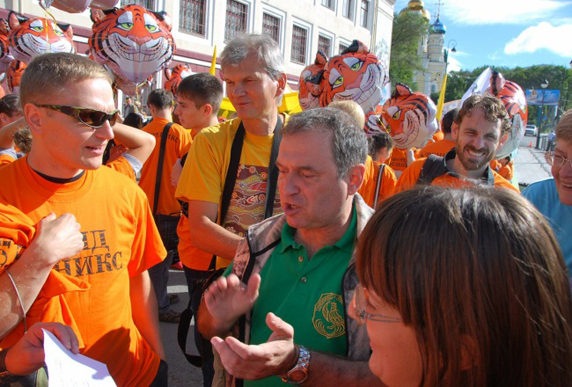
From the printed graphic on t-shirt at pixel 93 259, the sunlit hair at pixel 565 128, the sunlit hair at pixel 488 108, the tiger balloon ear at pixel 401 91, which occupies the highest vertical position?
the tiger balloon ear at pixel 401 91

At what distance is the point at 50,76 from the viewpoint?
1.65m

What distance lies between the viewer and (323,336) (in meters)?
1.53

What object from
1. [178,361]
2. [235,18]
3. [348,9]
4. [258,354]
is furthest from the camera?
[348,9]

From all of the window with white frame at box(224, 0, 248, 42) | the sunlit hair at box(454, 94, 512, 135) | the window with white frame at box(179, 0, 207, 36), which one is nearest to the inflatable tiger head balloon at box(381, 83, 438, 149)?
the sunlit hair at box(454, 94, 512, 135)

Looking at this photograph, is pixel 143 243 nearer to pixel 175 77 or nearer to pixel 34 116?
pixel 34 116

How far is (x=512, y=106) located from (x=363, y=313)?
408cm

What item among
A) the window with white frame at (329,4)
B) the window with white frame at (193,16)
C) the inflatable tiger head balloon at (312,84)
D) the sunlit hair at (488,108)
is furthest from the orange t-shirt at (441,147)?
the window with white frame at (329,4)

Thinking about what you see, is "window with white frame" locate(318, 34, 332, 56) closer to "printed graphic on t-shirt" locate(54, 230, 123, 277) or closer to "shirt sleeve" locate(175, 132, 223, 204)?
"shirt sleeve" locate(175, 132, 223, 204)

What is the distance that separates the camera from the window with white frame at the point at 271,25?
73.4 feet

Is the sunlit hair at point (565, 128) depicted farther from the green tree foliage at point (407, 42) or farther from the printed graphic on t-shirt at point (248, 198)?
the green tree foliage at point (407, 42)

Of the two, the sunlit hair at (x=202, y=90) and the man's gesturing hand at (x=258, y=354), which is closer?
the man's gesturing hand at (x=258, y=354)

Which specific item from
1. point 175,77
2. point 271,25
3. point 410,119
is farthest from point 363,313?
point 271,25

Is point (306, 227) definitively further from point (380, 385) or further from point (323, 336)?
point (380, 385)

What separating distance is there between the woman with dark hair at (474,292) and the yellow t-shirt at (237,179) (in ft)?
4.97
